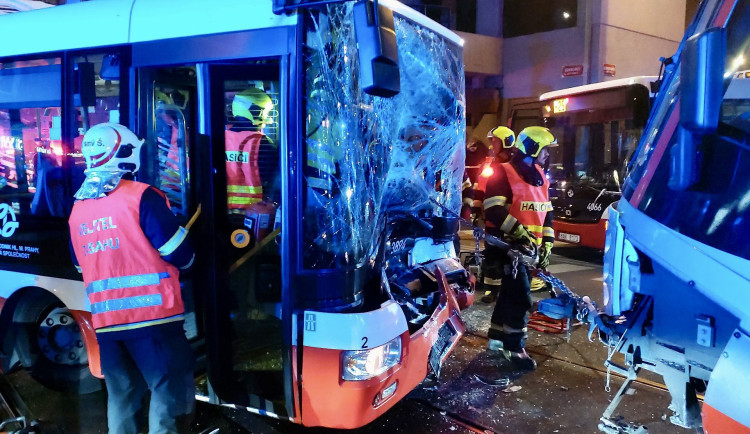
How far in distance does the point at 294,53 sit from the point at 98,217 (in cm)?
131

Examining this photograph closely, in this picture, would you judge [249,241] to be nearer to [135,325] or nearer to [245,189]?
[245,189]

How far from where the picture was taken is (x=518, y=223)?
16.2 feet

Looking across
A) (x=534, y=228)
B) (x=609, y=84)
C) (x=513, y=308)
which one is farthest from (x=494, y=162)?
(x=609, y=84)

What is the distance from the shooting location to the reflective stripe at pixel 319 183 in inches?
120

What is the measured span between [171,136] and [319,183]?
1.17 meters

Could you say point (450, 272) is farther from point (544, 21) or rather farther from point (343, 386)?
point (544, 21)

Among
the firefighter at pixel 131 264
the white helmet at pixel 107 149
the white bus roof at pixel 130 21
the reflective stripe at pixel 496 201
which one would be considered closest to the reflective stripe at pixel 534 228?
the reflective stripe at pixel 496 201

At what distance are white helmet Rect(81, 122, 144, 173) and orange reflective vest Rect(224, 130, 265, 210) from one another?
0.58 meters

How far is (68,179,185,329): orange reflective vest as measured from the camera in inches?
114

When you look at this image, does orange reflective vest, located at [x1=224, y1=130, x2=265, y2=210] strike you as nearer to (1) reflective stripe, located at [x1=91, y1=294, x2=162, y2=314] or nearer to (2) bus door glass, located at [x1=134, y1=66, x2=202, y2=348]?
(2) bus door glass, located at [x1=134, y1=66, x2=202, y2=348]

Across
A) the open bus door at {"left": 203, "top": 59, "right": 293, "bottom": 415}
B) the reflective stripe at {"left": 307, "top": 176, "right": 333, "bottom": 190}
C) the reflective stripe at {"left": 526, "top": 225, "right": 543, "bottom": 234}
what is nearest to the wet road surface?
the open bus door at {"left": 203, "top": 59, "right": 293, "bottom": 415}

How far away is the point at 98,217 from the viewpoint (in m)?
2.90

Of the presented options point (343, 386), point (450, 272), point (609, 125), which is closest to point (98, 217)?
point (343, 386)

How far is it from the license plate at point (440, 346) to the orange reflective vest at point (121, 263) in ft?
5.81
